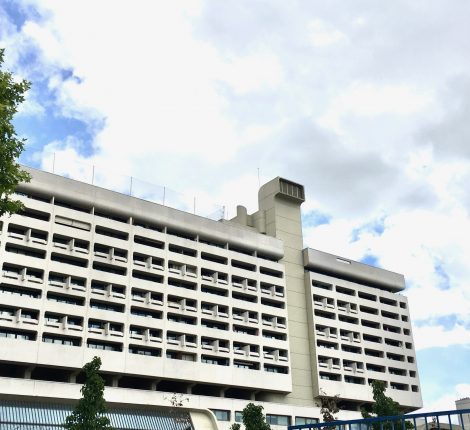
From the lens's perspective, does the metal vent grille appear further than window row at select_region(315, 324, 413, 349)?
Yes

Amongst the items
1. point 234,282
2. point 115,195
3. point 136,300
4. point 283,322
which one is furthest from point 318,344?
point 115,195

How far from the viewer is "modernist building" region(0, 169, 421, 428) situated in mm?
59531

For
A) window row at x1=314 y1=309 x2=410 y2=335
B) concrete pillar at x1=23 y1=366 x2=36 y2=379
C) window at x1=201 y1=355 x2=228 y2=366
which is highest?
window row at x1=314 y1=309 x2=410 y2=335

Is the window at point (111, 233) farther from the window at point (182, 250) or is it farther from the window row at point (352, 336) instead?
the window row at point (352, 336)

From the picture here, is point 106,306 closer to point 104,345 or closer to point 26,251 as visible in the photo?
point 104,345

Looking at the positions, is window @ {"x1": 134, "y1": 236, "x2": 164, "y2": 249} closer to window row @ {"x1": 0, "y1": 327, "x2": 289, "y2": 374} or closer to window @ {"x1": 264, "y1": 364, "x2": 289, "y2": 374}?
window row @ {"x1": 0, "y1": 327, "x2": 289, "y2": 374}

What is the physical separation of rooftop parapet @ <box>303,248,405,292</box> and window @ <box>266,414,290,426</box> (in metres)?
20.7

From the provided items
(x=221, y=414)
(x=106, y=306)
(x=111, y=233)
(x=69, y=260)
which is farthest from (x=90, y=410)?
(x=221, y=414)

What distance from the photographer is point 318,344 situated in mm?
80250

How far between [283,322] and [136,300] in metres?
20.9

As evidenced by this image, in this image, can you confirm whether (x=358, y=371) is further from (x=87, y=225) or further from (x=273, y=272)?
(x=87, y=225)

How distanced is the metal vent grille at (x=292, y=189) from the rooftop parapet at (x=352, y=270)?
7470mm

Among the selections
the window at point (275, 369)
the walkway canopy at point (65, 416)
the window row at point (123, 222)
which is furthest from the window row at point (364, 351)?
the walkway canopy at point (65, 416)

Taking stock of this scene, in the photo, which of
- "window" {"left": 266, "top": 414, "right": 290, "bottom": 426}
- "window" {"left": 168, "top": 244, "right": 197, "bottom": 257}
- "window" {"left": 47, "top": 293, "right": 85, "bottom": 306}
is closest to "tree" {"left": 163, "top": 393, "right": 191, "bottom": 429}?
"window" {"left": 266, "top": 414, "right": 290, "bottom": 426}
